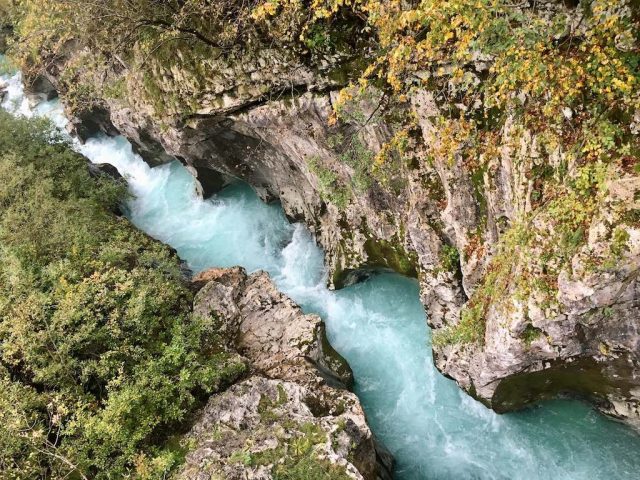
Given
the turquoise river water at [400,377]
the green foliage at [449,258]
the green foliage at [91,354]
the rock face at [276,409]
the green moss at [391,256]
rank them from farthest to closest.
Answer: the green moss at [391,256] → the green foliage at [449,258] → the turquoise river water at [400,377] → the green foliage at [91,354] → the rock face at [276,409]

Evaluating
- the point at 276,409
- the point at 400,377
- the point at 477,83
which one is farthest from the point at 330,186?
the point at 276,409

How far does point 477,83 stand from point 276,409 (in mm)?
7896

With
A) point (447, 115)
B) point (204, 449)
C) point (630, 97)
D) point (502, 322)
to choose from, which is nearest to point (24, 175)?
point (204, 449)

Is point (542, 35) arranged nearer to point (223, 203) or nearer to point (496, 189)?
point (496, 189)

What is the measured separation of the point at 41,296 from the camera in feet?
35.6

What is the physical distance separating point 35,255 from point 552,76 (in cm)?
1339

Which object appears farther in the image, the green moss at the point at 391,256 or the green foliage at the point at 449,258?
the green moss at the point at 391,256

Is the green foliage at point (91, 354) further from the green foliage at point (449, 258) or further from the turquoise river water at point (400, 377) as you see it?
the green foliage at point (449, 258)

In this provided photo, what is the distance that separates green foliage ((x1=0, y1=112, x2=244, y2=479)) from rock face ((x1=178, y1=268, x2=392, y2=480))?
2.25 feet

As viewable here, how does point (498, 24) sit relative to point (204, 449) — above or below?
above

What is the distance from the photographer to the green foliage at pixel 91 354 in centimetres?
882

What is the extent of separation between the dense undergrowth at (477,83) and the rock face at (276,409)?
11.1 feet

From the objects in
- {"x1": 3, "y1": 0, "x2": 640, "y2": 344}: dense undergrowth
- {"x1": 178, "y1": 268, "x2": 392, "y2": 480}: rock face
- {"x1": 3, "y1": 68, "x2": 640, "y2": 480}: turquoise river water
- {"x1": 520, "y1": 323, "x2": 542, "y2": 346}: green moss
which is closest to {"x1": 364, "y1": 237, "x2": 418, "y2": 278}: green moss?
{"x1": 3, "y1": 68, "x2": 640, "y2": 480}: turquoise river water

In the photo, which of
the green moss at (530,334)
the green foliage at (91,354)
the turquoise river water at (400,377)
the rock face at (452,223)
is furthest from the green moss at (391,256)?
the green foliage at (91,354)
